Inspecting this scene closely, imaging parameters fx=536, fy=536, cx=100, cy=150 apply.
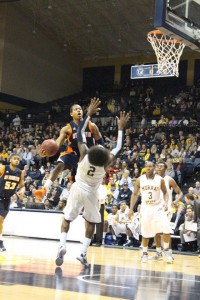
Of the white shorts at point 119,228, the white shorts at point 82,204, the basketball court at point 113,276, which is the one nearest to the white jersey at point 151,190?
the basketball court at point 113,276

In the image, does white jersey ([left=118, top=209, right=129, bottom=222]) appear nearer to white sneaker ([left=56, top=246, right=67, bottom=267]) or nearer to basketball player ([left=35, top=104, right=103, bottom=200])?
basketball player ([left=35, top=104, right=103, bottom=200])

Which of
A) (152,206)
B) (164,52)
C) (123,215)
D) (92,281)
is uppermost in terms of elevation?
(164,52)

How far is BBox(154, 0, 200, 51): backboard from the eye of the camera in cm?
925

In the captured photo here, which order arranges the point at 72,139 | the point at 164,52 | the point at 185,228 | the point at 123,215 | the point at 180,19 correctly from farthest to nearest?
1. the point at 164,52
2. the point at 123,215
3. the point at 185,228
4. the point at 180,19
5. the point at 72,139

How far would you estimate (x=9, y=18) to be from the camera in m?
28.0

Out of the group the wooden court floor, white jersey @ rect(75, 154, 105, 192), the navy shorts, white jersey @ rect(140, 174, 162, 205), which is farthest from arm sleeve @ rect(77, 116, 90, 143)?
the navy shorts

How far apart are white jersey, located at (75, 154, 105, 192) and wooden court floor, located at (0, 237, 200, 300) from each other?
1.09 m

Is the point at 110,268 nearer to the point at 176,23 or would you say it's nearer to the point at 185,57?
the point at 176,23

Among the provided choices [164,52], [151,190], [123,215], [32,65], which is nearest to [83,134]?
[151,190]

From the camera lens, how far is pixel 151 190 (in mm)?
9562

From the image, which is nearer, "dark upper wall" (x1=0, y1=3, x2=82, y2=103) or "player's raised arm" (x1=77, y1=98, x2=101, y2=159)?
"player's raised arm" (x1=77, y1=98, x2=101, y2=159)

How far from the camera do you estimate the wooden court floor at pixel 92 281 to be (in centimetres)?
489

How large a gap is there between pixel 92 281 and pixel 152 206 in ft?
12.7

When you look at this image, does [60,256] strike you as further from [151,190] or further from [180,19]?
[180,19]
